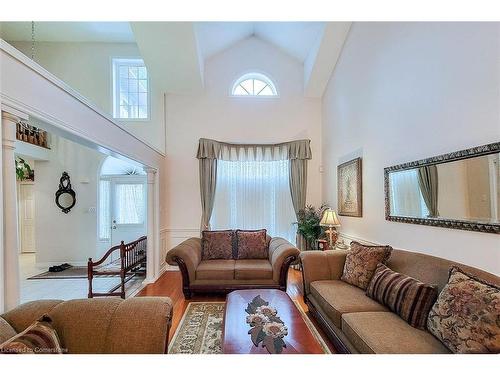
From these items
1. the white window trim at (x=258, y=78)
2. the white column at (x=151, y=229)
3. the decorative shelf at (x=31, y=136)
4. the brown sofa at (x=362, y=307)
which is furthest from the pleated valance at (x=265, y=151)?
the decorative shelf at (x=31, y=136)

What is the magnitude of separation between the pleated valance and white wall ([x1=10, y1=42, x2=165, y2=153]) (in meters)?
1.62

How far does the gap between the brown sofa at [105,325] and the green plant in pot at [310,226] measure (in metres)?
3.72

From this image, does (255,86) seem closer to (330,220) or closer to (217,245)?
(330,220)

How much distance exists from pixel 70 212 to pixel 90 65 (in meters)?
3.18

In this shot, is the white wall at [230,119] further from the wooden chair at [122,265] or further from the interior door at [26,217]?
the interior door at [26,217]

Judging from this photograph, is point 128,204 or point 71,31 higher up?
point 71,31

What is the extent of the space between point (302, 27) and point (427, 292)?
4.40 meters

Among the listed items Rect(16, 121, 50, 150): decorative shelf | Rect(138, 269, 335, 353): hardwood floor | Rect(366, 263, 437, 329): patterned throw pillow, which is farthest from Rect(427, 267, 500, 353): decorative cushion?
Rect(16, 121, 50, 150): decorative shelf

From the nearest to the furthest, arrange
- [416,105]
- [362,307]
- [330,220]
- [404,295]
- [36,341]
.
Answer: [36,341], [404,295], [362,307], [416,105], [330,220]

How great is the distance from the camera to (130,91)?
18.4 ft

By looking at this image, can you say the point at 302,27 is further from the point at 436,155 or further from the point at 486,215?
the point at 486,215

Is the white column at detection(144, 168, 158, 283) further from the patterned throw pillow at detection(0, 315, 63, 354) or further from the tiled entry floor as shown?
the patterned throw pillow at detection(0, 315, 63, 354)

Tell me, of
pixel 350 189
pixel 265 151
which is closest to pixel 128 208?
pixel 265 151

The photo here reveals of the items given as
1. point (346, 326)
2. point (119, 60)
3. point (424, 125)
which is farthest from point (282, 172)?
point (119, 60)
